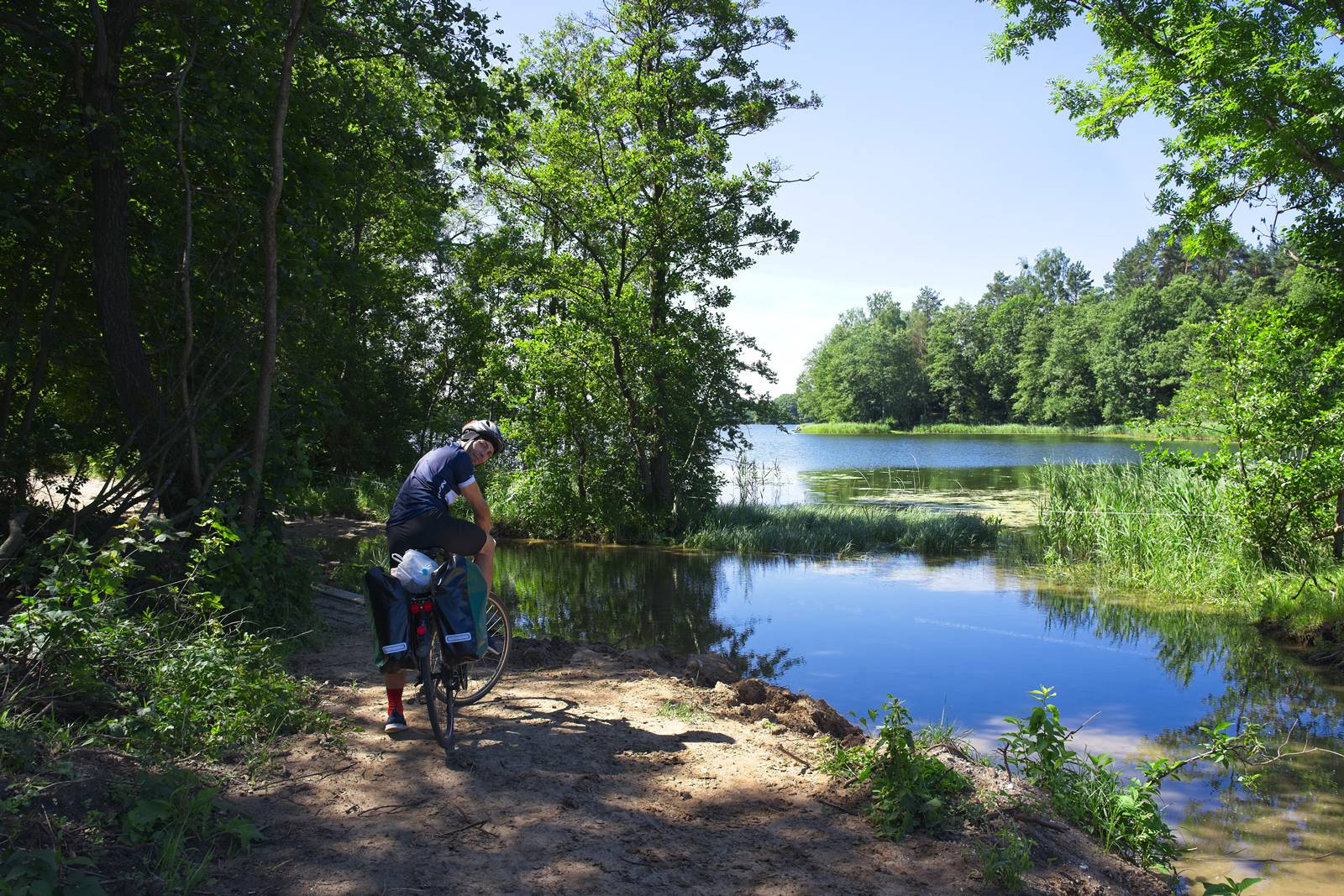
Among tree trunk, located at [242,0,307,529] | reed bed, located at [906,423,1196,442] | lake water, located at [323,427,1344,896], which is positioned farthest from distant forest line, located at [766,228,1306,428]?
tree trunk, located at [242,0,307,529]

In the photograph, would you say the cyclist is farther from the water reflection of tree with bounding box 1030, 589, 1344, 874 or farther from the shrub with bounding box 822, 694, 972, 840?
the water reflection of tree with bounding box 1030, 589, 1344, 874

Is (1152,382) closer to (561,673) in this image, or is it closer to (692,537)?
(692,537)

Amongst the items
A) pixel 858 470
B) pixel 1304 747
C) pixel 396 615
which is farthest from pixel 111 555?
pixel 858 470

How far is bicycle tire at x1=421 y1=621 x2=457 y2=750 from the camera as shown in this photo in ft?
14.9

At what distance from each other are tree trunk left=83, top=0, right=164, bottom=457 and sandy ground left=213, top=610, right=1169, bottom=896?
2915mm

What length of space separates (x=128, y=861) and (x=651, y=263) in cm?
1541

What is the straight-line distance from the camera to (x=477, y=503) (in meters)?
4.91

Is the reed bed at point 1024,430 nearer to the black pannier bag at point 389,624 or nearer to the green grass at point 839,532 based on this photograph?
the green grass at point 839,532

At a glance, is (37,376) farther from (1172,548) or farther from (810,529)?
(1172,548)

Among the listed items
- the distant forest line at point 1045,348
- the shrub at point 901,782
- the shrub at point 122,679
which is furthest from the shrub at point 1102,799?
the distant forest line at point 1045,348

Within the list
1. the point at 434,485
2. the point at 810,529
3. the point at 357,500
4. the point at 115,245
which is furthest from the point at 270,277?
the point at 357,500

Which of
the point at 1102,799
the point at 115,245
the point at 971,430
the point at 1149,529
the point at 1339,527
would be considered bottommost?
the point at 1102,799

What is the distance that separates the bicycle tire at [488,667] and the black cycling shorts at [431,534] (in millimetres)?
630

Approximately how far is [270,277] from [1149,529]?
40.7 feet
